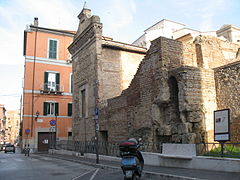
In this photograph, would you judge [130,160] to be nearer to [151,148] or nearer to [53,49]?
[151,148]

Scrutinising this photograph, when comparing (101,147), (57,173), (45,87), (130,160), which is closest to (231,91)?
(130,160)

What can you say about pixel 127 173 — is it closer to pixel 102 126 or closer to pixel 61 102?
pixel 102 126

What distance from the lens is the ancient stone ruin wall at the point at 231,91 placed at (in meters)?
9.77

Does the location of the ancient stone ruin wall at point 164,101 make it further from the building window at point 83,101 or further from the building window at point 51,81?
the building window at point 51,81

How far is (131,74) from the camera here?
63.6 feet

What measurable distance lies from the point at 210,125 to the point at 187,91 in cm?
174

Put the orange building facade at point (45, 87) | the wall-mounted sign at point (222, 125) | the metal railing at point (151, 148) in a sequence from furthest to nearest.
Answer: the orange building facade at point (45, 87)
the metal railing at point (151, 148)
the wall-mounted sign at point (222, 125)

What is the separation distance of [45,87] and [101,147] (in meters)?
15.3

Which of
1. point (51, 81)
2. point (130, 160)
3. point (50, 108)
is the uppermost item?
point (51, 81)

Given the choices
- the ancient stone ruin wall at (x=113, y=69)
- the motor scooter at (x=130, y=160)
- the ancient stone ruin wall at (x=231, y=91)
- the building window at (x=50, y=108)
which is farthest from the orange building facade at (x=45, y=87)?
the motor scooter at (x=130, y=160)

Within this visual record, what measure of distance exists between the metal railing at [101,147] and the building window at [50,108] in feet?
21.7

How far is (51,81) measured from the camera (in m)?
27.9

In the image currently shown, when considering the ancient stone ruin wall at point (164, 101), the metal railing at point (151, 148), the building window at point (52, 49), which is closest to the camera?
the metal railing at point (151, 148)

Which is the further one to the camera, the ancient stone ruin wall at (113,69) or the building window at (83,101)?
the building window at (83,101)
